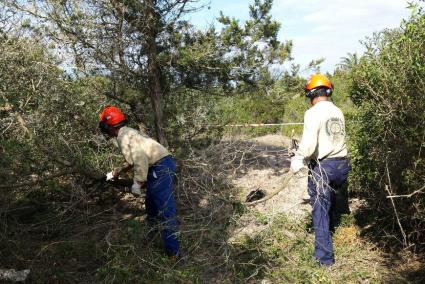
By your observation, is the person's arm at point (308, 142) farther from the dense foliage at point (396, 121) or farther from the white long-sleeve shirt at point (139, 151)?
the white long-sleeve shirt at point (139, 151)

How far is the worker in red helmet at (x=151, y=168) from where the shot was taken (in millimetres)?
4496

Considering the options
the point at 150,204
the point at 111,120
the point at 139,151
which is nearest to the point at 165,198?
the point at 150,204

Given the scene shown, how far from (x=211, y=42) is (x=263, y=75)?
0.92 metres

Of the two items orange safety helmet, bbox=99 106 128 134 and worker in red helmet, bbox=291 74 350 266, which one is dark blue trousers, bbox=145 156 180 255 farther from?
worker in red helmet, bbox=291 74 350 266

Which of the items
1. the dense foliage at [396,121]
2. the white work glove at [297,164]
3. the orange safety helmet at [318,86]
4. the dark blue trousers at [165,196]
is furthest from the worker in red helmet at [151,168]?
the dense foliage at [396,121]

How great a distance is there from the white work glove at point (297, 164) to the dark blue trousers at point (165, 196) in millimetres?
1253

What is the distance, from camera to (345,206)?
537 centimetres

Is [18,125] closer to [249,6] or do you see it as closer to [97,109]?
[97,109]

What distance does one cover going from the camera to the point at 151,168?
4637 millimetres

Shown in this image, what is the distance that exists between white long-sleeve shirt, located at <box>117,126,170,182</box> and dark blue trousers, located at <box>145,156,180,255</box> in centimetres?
10

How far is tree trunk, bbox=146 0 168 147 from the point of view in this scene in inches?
226

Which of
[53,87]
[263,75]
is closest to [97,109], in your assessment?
[53,87]

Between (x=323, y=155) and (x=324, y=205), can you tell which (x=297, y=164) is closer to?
(x=323, y=155)

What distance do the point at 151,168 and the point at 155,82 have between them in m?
1.73
